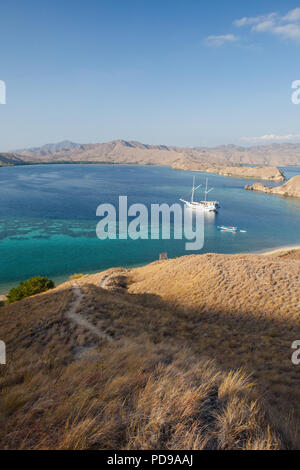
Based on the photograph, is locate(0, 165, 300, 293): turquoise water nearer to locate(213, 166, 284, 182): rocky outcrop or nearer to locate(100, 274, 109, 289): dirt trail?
locate(100, 274, 109, 289): dirt trail

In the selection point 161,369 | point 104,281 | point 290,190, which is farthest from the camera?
point 290,190

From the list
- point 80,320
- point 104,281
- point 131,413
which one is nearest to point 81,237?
point 104,281

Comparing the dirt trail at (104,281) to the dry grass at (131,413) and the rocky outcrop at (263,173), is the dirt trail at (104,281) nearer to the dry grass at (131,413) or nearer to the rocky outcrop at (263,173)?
the dry grass at (131,413)

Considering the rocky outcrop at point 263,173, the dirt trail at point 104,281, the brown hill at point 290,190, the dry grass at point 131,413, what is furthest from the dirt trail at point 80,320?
the rocky outcrop at point 263,173

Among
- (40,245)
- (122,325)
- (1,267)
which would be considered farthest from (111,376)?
(40,245)

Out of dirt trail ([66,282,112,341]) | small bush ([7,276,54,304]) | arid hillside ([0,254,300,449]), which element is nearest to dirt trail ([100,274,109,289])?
arid hillside ([0,254,300,449])

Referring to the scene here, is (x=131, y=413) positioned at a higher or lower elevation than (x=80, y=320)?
higher

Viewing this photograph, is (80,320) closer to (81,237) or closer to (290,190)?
(81,237)

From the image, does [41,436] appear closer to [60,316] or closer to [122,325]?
[122,325]

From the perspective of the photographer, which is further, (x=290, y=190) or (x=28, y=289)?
(x=290, y=190)
